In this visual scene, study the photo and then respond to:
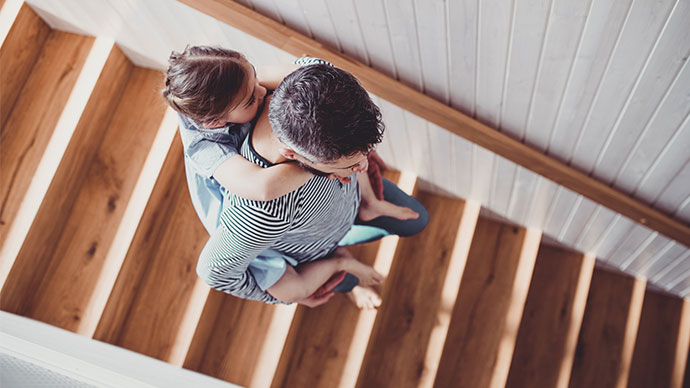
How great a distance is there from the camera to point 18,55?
212 centimetres

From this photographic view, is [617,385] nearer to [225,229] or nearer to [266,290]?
[266,290]

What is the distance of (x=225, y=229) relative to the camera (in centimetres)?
125

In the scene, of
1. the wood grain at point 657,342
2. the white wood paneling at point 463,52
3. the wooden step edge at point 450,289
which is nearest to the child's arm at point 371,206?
the white wood paneling at point 463,52

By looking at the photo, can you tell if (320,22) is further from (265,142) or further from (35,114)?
(35,114)

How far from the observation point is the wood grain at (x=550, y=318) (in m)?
2.74

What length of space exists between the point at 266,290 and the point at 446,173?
1.14m

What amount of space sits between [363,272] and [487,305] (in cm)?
94

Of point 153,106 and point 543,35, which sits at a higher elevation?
point 543,35

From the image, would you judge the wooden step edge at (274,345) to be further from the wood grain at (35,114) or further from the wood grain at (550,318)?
the wood grain at (550,318)

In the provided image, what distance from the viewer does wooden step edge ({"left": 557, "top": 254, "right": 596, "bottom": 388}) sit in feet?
8.86

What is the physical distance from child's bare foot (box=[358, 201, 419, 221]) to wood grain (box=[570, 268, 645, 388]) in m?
1.63

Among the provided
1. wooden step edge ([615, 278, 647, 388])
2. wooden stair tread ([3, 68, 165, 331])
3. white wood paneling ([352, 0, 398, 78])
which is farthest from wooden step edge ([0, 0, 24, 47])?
wooden step edge ([615, 278, 647, 388])

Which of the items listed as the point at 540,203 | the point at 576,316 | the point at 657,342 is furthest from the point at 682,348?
the point at 540,203

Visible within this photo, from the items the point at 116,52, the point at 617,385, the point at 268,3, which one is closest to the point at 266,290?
the point at 268,3
